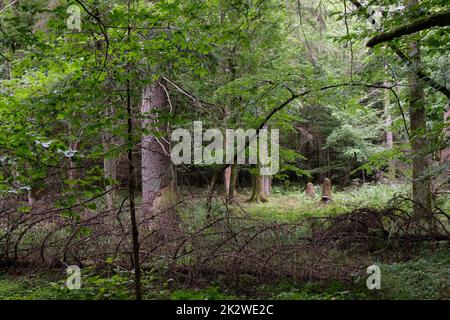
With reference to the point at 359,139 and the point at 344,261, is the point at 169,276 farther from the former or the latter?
the point at 359,139

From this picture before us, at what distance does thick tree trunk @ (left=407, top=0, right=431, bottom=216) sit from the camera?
7323mm

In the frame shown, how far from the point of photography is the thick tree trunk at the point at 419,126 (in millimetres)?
7323

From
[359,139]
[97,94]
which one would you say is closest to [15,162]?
[97,94]

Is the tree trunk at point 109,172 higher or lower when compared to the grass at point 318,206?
higher

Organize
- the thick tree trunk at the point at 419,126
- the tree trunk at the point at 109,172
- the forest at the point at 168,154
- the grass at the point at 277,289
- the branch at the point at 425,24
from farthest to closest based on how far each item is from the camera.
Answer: the thick tree trunk at the point at 419,126 → the grass at the point at 277,289 → the branch at the point at 425,24 → the forest at the point at 168,154 → the tree trunk at the point at 109,172

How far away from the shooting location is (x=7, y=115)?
193 inches

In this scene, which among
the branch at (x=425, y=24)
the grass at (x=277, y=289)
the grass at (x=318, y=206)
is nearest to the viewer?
the branch at (x=425, y=24)

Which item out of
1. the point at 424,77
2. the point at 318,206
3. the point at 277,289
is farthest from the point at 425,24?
the point at 318,206

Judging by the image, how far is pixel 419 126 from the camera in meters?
8.90

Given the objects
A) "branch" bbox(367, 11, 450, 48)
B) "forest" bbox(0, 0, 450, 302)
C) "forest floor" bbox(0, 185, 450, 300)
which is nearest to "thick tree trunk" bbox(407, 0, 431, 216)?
"forest" bbox(0, 0, 450, 302)

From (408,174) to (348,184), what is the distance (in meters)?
14.9

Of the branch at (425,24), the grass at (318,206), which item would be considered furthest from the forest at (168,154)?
the grass at (318,206)

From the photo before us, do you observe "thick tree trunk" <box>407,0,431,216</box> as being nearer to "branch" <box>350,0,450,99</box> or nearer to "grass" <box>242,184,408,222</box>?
"branch" <box>350,0,450,99</box>

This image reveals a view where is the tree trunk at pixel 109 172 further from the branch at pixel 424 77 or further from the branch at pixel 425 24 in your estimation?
the branch at pixel 424 77
